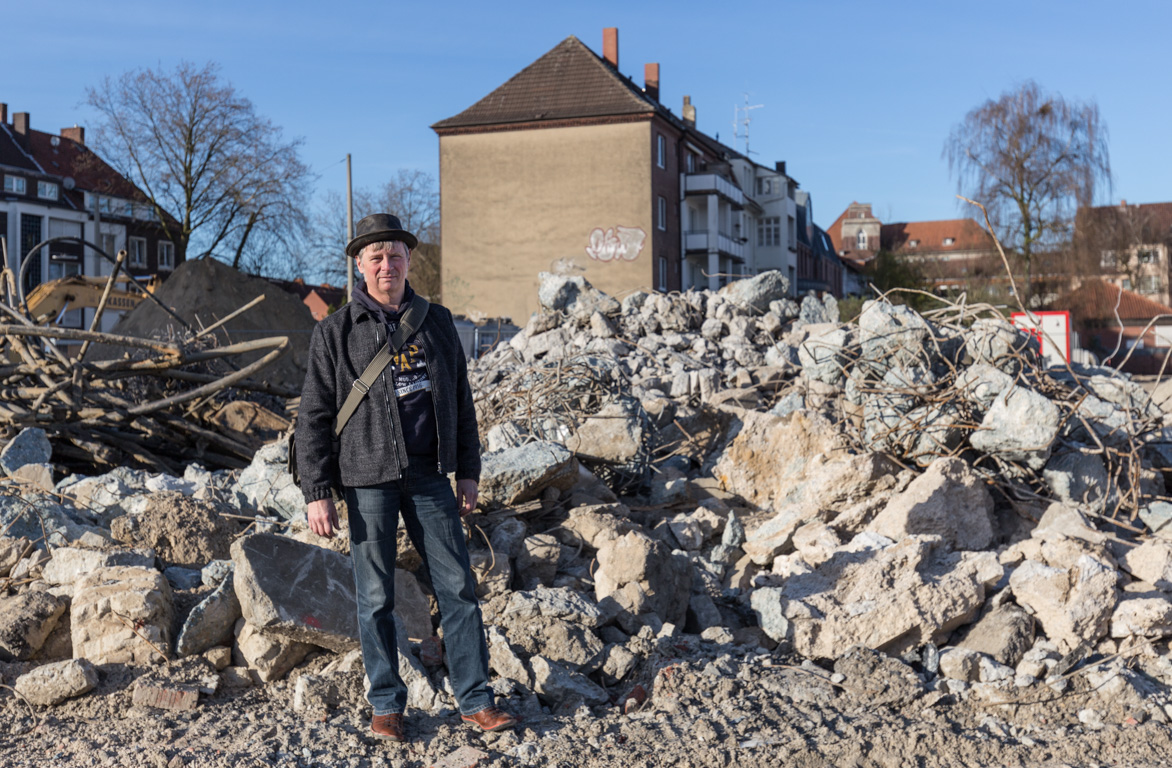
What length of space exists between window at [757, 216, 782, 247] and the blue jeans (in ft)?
139

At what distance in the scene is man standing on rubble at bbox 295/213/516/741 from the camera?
3.54 meters

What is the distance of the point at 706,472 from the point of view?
682 cm

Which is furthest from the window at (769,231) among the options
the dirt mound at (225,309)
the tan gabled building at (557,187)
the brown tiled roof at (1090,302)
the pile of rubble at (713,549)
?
the pile of rubble at (713,549)

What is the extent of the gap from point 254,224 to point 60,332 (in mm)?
26332

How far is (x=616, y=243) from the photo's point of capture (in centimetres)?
3148

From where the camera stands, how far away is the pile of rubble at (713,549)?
4.11 m

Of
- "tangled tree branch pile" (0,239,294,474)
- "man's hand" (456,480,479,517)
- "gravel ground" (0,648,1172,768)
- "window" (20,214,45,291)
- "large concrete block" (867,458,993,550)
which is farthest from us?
"window" (20,214,45,291)

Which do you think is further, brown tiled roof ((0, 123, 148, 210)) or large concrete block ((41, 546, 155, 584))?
brown tiled roof ((0, 123, 148, 210))

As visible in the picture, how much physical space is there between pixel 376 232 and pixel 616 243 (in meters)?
28.2

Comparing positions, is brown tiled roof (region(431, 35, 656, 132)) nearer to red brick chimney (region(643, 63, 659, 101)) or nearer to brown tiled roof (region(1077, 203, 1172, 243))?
red brick chimney (region(643, 63, 659, 101))

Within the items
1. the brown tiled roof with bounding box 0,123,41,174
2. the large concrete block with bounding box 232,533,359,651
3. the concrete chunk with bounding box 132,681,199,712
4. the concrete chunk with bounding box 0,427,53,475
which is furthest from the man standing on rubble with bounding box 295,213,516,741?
the brown tiled roof with bounding box 0,123,41,174

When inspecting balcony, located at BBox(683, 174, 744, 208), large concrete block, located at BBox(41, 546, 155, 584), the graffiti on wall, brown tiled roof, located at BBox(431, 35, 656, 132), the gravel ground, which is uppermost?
brown tiled roof, located at BBox(431, 35, 656, 132)

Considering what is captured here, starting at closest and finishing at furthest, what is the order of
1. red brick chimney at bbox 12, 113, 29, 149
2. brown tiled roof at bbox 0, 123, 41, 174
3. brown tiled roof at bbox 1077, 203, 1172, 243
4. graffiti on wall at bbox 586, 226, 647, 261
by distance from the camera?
graffiti on wall at bbox 586, 226, 647, 261, brown tiled roof at bbox 1077, 203, 1172, 243, brown tiled roof at bbox 0, 123, 41, 174, red brick chimney at bbox 12, 113, 29, 149

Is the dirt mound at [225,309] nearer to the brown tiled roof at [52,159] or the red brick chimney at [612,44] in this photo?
the red brick chimney at [612,44]
